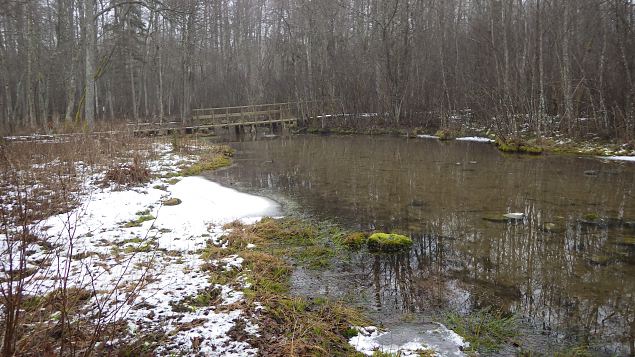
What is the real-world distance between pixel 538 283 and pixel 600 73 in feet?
44.6

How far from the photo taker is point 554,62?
17.9 meters

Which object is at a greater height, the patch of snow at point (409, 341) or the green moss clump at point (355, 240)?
the green moss clump at point (355, 240)

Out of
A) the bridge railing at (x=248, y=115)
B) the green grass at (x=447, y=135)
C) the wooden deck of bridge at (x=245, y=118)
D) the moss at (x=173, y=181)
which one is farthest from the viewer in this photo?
the bridge railing at (x=248, y=115)

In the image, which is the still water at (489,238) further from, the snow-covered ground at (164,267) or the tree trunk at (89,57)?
the tree trunk at (89,57)

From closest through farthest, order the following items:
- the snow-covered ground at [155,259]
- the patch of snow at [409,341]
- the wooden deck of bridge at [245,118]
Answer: the snow-covered ground at [155,259], the patch of snow at [409,341], the wooden deck of bridge at [245,118]

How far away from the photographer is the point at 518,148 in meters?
16.3

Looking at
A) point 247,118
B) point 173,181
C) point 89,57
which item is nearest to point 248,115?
point 247,118

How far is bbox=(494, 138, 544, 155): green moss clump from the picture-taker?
15.8 metres

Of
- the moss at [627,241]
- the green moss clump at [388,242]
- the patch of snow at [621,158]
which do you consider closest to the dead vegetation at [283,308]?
the green moss clump at [388,242]

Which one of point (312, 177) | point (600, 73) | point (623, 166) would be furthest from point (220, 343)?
point (600, 73)

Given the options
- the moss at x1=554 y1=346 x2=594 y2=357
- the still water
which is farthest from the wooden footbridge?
the moss at x1=554 y1=346 x2=594 y2=357

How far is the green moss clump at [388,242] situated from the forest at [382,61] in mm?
12115

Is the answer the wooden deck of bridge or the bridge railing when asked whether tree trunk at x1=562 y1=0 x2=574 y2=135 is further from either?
the bridge railing

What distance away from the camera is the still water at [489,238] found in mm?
4547
